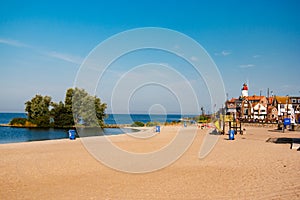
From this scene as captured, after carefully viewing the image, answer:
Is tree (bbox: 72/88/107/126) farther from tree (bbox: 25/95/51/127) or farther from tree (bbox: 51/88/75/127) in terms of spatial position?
tree (bbox: 25/95/51/127)

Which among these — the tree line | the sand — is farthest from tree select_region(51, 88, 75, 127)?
the sand

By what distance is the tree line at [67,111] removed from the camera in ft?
200

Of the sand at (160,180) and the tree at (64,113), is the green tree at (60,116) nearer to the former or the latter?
the tree at (64,113)

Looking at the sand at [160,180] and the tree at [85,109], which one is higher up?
the tree at [85,109]

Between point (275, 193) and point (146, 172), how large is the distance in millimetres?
4453

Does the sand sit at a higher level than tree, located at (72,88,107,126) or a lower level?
lower

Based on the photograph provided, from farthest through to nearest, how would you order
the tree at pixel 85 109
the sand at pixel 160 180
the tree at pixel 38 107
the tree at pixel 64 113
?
the tree at pixel 38 107
the tree at pixel 64 113
the tree at pixel 85 109
the sand at pixel 160 180

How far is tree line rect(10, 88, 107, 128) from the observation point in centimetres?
6091

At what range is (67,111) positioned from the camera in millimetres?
65000

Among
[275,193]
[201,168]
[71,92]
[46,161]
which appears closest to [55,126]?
[71,92]

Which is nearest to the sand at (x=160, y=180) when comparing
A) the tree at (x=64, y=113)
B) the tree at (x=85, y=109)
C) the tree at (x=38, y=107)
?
the tree at (x=85, y=109)

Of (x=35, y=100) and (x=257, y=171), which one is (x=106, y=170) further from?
(x=35, y=100)

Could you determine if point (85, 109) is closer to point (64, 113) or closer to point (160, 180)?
point (64, 113)

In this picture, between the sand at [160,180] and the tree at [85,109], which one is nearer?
the sand at [160,180]
